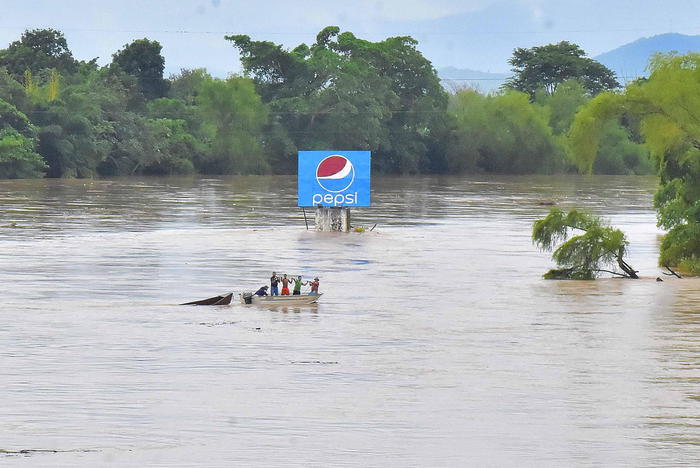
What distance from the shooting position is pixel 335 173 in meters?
65.9

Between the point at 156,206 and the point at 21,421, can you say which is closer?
the point at 21,421

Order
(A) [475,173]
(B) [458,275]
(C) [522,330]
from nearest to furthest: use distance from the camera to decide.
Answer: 1. (C) [522,330]
2. (B) [458,275]
3. (A) [475,173]

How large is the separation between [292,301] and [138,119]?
10762 centimetres

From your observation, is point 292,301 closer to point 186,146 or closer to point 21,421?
point 21,421

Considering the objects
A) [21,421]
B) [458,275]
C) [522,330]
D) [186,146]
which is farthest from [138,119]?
[21,421]

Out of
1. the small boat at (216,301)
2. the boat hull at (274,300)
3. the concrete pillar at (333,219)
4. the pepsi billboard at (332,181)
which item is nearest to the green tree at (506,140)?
the pepsi billboard at (332,181)

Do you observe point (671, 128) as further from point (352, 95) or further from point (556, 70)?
point (556, 70)

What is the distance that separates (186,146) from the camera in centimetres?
14688

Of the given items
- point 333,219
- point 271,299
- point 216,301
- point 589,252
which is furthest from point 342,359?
point 333,219

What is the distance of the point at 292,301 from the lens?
35219 mm

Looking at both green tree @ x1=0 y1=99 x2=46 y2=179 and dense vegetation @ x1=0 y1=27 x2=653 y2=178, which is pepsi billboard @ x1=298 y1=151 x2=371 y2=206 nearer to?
green tree @ x1=0 y1=99 x2=46 y2=179

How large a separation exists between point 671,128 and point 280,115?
376 feet

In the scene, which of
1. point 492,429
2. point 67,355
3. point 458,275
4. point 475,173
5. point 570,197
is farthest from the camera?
point 475,173

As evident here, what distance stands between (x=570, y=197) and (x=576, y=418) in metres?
83.4
